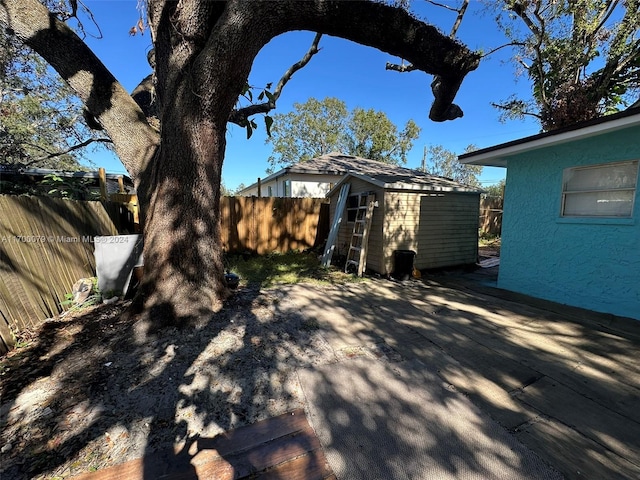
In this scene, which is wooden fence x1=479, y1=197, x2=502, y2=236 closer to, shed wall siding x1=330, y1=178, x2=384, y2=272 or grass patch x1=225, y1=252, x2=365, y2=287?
shed wall siding x1=330, y1=178, x2=384, y2=272

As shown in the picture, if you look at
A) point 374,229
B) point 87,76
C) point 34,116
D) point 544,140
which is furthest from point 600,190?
point 34,116

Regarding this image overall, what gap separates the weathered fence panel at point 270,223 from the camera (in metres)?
8.42

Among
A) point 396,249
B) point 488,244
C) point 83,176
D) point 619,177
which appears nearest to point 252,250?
point 396,249

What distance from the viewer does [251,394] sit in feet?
7.49

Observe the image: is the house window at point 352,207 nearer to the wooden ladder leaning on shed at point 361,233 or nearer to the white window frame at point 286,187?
the wooden ladder leaning on shed at point 361,233

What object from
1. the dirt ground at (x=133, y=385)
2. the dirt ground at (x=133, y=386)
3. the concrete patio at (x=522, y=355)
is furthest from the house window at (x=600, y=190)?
the dirt ground at (x=133, y=386)

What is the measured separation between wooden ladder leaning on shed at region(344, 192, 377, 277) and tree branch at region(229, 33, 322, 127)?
3.08 meters

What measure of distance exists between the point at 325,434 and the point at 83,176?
9762 mm

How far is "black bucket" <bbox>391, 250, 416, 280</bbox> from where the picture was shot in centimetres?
624

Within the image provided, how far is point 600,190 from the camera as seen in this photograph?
417cm

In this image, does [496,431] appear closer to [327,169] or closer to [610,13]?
[327,169]

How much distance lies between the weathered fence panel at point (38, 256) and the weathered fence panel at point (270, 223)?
3.83 meters

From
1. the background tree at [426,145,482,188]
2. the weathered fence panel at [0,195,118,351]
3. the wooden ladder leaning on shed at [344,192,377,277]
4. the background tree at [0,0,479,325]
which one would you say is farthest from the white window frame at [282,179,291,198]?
the background tree at [426,145,482,188]

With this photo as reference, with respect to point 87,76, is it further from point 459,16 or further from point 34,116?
point 34,116
